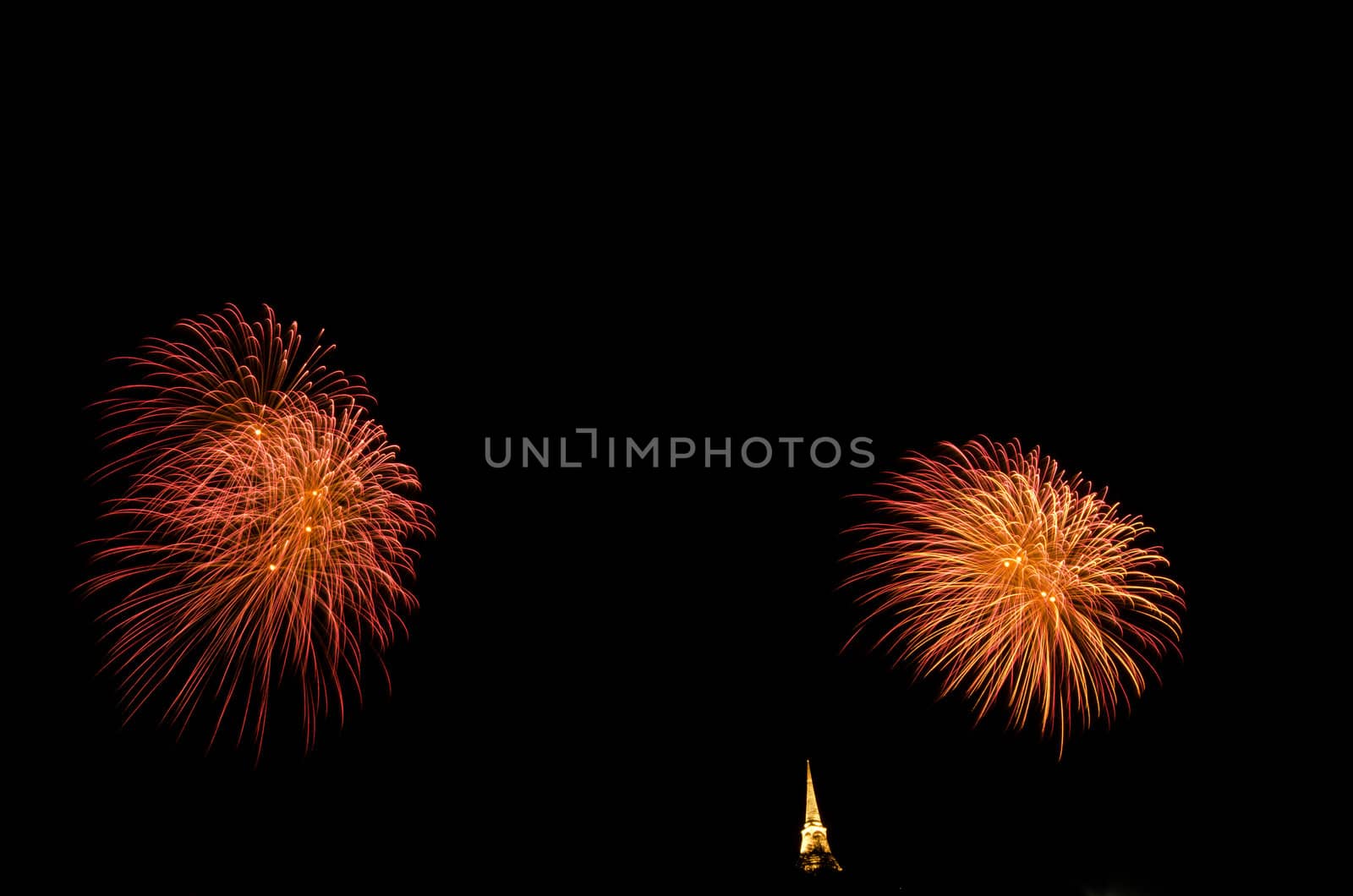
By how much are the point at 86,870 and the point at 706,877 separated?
66.9 feet

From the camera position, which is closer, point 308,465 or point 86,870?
point 308,465

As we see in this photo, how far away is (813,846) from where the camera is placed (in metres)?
45.0

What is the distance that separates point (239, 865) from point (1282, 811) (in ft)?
125

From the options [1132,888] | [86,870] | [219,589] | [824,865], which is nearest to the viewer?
[219,589]

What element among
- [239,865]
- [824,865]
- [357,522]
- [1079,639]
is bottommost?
[824,865]

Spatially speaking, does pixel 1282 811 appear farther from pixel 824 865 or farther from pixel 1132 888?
pixel 824 865

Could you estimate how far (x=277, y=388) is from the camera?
2009cm

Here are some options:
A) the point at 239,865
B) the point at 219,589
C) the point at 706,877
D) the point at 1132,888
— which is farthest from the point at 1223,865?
the point at 219,589

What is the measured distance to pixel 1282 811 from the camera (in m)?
39.7

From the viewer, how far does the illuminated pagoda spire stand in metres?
43.8

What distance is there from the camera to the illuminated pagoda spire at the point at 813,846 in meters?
43.8

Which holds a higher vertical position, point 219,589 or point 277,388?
point 277,388

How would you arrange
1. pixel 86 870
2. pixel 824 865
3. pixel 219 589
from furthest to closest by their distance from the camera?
pixel 824 865 < pixel 86 870 < pixel 219 589

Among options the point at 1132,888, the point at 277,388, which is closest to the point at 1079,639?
the point at 1132,888
